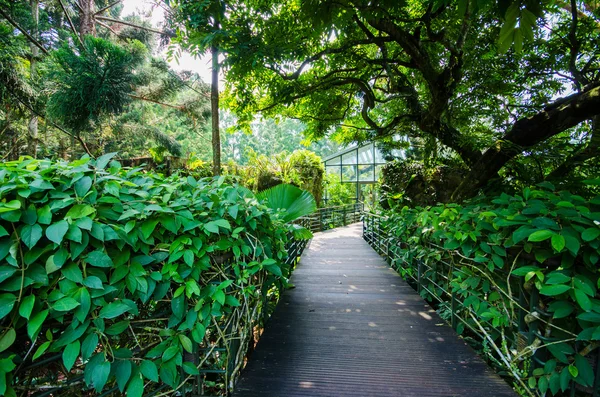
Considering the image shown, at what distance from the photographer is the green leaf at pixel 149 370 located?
1234mm

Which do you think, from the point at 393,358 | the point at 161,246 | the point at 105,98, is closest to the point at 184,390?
the point at 161,246

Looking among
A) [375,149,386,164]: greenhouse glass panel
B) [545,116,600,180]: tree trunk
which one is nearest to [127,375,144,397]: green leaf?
[545,116,600,180]: tree trunk

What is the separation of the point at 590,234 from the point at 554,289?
0.32 m

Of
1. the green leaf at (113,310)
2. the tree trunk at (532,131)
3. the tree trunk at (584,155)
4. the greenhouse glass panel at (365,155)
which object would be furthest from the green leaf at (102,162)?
the greenhouse glass panel at (365,155)

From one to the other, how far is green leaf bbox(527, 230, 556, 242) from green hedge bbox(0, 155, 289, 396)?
1.62 meters

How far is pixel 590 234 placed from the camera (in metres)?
1.34

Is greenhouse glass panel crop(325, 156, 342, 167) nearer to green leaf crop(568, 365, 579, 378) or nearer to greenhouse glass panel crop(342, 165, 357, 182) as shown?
greenhouse glass panel crop(342, 165, 357, 182)

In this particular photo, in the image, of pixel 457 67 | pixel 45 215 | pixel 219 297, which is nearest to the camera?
pixel 45 215

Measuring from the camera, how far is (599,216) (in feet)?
4.54

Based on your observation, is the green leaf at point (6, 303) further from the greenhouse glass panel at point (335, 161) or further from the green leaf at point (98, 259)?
the greenhouse glass panel at point (335, 161)

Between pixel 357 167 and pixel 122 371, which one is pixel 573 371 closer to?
pixel 122 371

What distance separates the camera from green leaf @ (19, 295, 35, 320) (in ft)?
3.21

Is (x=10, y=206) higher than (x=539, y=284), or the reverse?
(x=10, y=206)

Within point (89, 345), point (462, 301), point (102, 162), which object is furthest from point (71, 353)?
point (462, 301)
